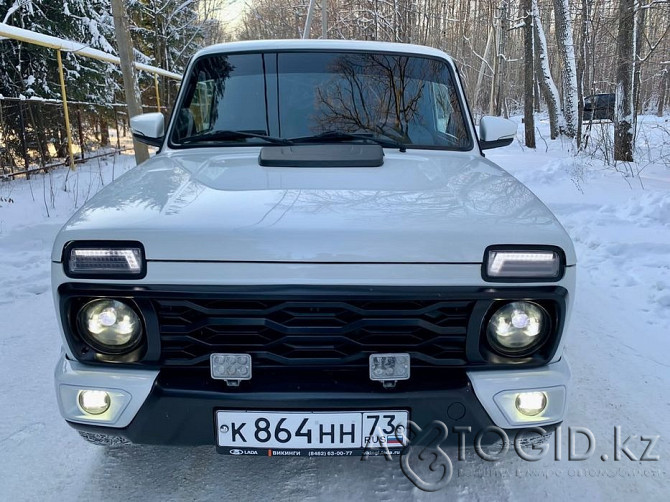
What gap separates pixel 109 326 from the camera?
1688mm

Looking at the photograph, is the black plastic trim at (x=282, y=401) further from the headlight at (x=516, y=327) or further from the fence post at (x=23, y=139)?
the fence post at (x=23, y=139)

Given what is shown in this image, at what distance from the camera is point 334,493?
195 cm

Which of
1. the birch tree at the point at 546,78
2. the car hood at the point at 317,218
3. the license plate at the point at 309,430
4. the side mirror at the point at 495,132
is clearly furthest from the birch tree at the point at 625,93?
the license plate at the point at 309,430

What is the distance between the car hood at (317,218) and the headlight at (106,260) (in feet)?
0.08

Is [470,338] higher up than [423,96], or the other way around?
[423,96]

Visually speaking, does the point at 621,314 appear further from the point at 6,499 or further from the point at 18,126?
the point at 18,126

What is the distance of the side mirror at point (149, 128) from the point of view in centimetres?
301

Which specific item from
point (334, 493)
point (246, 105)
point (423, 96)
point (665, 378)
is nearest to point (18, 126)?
point (246, 105)

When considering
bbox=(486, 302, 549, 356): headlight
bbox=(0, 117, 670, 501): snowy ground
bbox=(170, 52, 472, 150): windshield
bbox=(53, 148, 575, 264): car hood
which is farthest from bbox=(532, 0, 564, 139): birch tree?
bbox=(486, 302, 549, 356): headlight

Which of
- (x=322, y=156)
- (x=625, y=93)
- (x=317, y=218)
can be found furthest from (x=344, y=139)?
(x=625, y=93)

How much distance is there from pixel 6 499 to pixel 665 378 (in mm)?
3228

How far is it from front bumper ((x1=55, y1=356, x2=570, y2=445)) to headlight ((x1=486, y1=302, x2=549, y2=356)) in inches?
3.4

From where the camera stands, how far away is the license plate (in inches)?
65.3

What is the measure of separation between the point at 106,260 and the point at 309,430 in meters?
0.85
